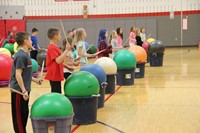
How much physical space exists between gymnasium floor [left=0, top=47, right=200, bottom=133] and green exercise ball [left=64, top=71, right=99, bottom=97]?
628 mm

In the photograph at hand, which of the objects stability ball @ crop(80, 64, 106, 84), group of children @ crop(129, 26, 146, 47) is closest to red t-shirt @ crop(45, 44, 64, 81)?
stability ball @ crop(80, 64, 106, 84)

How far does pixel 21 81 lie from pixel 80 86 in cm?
164

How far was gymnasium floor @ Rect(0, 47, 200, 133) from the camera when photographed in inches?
284

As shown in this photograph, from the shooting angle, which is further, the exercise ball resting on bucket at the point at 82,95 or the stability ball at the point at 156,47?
the stability ball at the point at 156,47

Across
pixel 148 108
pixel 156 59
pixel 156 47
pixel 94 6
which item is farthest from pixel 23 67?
pixel 94 6

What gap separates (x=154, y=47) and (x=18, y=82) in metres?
11.4

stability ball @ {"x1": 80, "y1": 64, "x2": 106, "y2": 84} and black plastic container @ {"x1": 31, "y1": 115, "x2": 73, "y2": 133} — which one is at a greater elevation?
Result: stability ball @ {"x1": 80, "y1": 64, "x2": 106, "y2": 84}

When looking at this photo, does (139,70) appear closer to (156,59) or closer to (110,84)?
(110,84)

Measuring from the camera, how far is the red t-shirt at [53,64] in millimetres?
7039

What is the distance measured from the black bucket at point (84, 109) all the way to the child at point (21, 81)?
1.43 meters

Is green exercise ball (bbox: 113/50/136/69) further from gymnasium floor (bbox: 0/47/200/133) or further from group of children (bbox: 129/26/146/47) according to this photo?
group of children (bbox: 129/26/146/47)

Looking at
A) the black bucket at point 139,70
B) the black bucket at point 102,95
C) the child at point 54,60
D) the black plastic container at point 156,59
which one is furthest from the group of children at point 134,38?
the child at point 54,60

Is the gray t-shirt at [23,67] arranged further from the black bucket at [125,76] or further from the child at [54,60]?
the black bucket at [125,76]

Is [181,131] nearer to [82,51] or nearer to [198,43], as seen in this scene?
[82,51]
